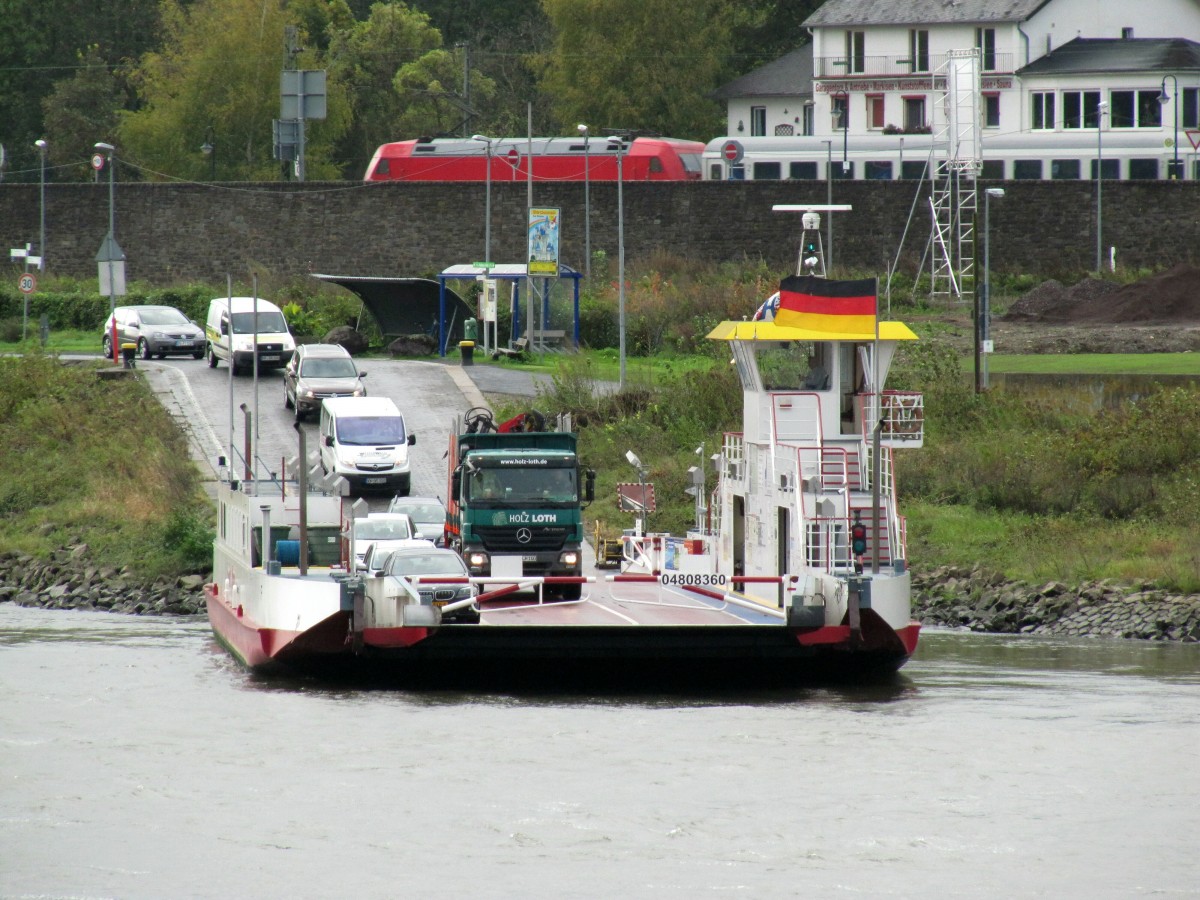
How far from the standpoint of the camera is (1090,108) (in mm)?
79250

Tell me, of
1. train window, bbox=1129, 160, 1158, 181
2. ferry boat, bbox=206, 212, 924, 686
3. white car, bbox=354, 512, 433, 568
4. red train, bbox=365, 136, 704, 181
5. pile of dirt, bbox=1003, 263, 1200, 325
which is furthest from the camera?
train window, bbox=1129, 160, 1158, 181

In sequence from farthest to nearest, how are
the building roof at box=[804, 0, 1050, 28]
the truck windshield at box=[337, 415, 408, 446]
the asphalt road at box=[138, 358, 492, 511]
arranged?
1. the building roof at box=[804, 0, 1050, 28]
2. the asphalt road at box=[138, 358, 492, 511]
3. the truck windshield at box=[337, 415, 408, 446]

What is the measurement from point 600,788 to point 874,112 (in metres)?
66.0

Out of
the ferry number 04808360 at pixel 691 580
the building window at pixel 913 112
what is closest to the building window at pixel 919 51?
the building window at pixel 913 112

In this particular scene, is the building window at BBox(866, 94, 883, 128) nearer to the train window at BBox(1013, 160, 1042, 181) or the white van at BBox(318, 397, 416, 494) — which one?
the train window at BBox(1013, 160, 1042, 181)

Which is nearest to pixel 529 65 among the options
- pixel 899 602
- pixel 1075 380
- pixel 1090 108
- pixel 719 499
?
pixel 1090 108

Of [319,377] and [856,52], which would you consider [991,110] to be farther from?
[319,377]

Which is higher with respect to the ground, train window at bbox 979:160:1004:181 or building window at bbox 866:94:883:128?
building window at bbox 866:94:883:128

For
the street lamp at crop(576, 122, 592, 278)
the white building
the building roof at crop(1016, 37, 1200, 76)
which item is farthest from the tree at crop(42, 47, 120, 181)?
the building roof at crop(1016, 37, 1200, 76)

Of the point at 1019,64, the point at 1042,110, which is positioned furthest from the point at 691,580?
the point at 1019,64

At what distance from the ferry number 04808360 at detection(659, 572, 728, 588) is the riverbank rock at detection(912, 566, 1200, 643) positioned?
8800 millimetres

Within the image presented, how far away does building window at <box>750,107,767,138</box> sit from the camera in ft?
300

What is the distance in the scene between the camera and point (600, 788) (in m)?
22.5

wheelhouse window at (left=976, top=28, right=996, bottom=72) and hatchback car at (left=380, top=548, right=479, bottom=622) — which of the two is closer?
hatchback car at (left=380, top=548, right=479, bottom=622)
